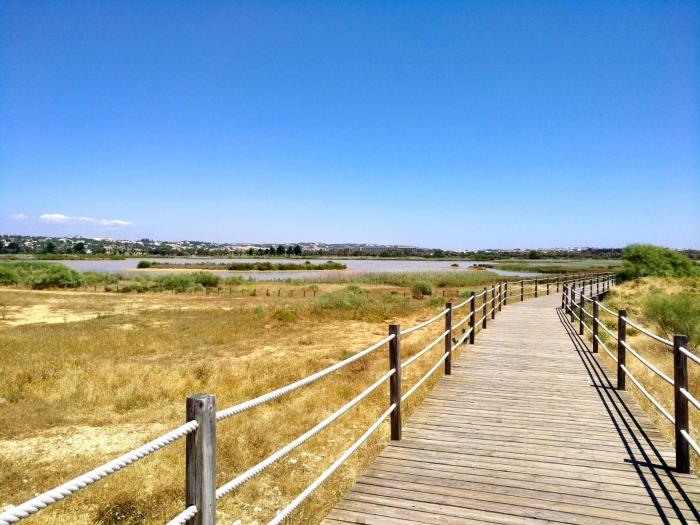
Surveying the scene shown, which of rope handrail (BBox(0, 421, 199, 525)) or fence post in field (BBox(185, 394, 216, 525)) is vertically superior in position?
rope handrail (BBox(0, 421, 199, 525))

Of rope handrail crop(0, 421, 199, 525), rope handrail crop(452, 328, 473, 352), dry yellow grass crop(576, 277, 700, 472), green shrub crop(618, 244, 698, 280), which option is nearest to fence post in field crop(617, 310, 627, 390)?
dry yellow grass crop(576, 277, 700, 472)

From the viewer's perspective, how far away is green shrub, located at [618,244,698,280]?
127ft

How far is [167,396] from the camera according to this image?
385 inches

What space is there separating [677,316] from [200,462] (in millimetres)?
17454

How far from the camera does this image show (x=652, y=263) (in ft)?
128

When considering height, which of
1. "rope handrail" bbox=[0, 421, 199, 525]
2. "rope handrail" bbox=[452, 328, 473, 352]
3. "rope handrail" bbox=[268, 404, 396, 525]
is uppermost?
"rope handrail" bbox=[0, 421, 199, 525]

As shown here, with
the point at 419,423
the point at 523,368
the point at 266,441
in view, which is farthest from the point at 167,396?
the point at 523,368

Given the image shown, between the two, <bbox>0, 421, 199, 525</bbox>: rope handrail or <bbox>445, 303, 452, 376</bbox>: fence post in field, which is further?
<bbox>445, 303, 452, 376</bbox>: fence post in field

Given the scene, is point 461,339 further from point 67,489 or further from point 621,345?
point 67,489

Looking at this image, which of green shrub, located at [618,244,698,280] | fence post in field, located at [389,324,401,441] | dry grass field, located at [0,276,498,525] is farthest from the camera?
green shrub, located at [618,244,698,280]

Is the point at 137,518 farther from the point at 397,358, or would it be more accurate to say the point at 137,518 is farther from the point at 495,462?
the point at 495,462

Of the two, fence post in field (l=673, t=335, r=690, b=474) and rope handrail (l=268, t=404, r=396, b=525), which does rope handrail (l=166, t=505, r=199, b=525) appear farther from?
fence post in field (l=673, t=335, r=690, b=474)

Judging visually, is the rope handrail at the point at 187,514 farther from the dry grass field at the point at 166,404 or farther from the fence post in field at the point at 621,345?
the fence post in field at the point at 621,345

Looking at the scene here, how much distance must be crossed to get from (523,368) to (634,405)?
2.60 m
